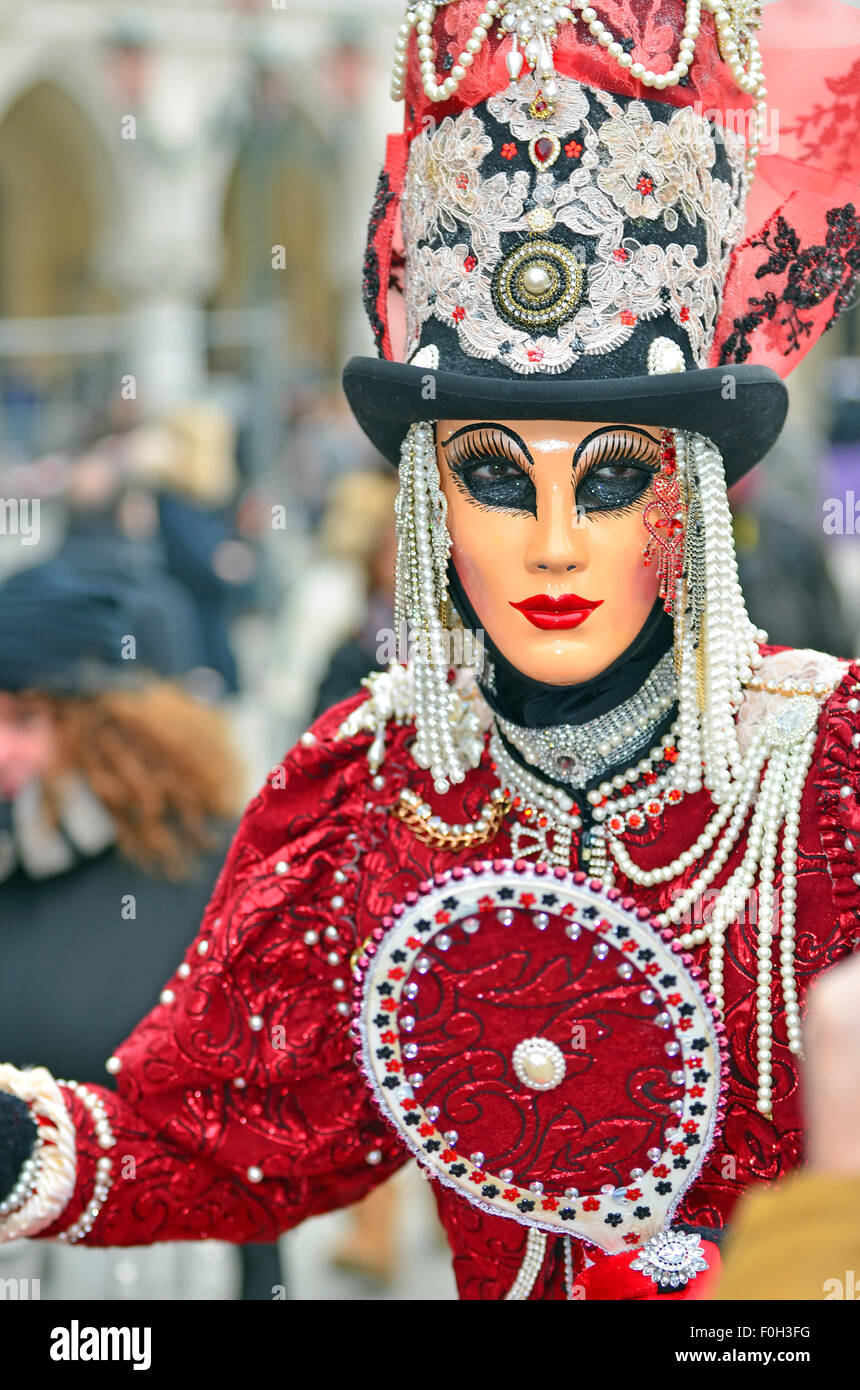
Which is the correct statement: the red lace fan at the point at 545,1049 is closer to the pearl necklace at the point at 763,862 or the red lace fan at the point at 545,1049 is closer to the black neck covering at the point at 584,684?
the pearl necklace at the point at 763,862

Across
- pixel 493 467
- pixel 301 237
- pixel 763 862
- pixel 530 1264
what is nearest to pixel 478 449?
pixel 493 467

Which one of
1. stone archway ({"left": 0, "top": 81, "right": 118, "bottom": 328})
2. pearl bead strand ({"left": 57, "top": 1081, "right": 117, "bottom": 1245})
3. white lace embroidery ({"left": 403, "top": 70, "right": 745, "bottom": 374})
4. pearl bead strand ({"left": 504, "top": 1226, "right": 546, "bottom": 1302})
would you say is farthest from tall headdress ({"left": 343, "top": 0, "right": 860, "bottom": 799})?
stone archway ({"left": 0, "top": 81, "right": 118, "bottom": 328})

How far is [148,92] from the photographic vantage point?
48.9 feet

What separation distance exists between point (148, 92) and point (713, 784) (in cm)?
1441

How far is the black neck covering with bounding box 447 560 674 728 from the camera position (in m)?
1.88

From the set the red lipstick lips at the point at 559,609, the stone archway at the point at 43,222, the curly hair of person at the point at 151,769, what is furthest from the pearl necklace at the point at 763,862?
the stone archway at the point at 43,222

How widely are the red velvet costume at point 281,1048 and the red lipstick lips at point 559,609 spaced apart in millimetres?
267

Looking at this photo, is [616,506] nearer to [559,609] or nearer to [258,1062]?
[559,609]

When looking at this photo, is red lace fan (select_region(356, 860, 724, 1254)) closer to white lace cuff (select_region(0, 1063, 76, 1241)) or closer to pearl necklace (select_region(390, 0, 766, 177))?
white lace cuff (select_region(0, 1063, 76, 1241))

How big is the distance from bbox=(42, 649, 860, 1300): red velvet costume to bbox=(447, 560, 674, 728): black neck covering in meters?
0.13

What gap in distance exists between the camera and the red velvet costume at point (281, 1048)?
200cm

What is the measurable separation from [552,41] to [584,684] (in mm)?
680

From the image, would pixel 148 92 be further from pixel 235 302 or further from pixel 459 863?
pixel 459 863
